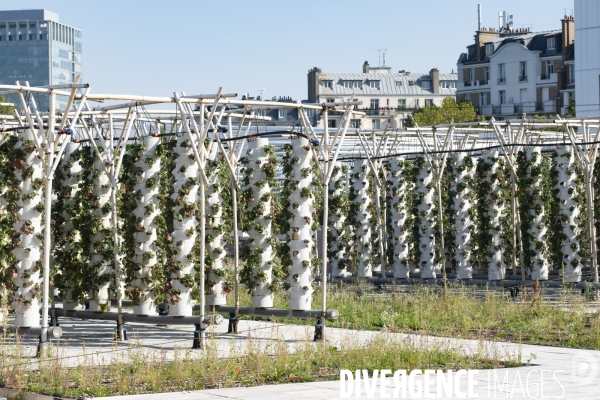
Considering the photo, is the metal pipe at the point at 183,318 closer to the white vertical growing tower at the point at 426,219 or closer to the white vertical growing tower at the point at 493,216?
the white vertical growing tower at the point at 493,216

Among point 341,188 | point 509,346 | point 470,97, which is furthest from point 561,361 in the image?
point 470,97

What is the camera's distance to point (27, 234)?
15.1 metres

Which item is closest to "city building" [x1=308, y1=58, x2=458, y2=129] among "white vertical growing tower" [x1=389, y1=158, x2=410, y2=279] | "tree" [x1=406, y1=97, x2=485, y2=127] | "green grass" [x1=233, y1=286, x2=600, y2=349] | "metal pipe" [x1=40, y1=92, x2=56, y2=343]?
"tree" [x1=406, y1=97, x2=485, y2=127]

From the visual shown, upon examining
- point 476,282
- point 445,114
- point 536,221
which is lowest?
point 476,282

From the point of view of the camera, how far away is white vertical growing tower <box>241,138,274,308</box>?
16.6m

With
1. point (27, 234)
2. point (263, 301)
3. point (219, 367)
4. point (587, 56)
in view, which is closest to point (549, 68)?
point (587, 56)

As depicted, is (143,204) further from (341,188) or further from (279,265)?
(341,188)

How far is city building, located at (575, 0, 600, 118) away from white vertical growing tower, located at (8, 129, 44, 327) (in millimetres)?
42146

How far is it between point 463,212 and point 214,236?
9001 mm

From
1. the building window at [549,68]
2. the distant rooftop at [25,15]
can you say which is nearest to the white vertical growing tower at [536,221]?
the building window at [549,68]

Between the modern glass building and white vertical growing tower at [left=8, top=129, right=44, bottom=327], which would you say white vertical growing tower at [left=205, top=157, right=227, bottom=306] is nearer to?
white vertical growing tower at [left=8, top=129, right=44, bottom=327]

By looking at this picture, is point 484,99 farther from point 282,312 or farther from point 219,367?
point 219,367

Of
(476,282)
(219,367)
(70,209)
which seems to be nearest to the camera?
(219,367)

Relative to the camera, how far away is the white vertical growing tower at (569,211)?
910 inches
